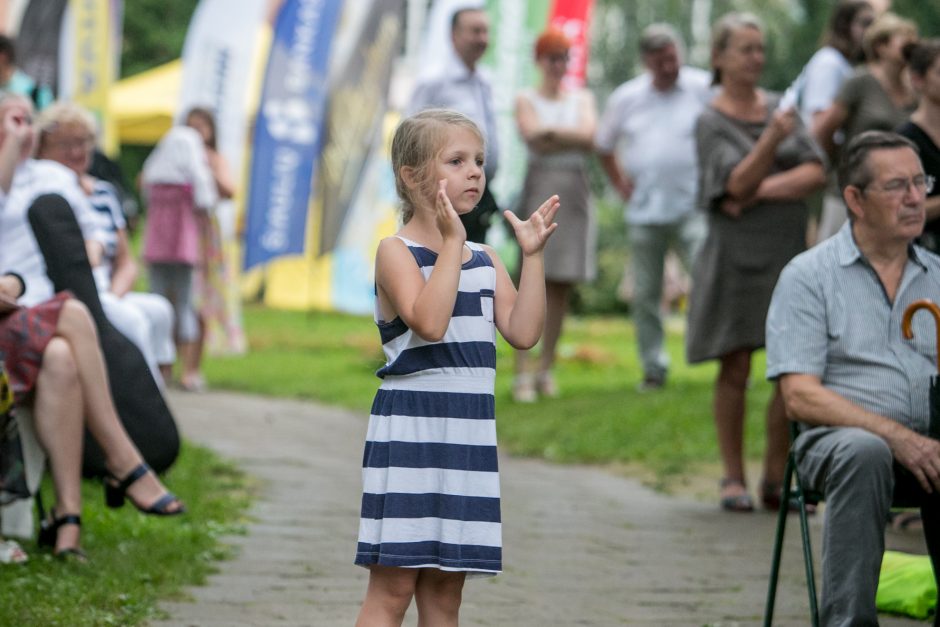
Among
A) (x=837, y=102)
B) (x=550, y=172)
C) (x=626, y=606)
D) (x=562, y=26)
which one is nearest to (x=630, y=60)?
(x=562, y=26)

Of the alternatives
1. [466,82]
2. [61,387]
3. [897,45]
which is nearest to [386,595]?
[61,387]

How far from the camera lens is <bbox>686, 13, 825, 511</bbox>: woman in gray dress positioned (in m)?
7.31

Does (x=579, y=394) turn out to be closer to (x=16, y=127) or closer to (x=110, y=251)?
(x=110, y=251)

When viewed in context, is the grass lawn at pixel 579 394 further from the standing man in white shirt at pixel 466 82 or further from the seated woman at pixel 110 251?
the seated woman at pixel 110 251

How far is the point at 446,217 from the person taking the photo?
372 cm

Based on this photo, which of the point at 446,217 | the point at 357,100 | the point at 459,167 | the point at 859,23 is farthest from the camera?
the point at 357,100

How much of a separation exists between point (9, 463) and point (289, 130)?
11.6 meters

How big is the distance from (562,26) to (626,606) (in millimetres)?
11099

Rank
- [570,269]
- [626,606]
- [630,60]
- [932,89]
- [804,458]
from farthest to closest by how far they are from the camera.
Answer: [630,60]
[570,269]
[932,89]
[626,606]
[804,458]

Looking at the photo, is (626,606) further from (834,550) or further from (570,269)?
(570,269)

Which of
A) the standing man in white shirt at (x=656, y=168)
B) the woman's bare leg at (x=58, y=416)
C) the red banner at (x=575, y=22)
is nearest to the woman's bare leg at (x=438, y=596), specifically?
the woman's bare leg at (x=58, y=416)

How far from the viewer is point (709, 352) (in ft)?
24.1

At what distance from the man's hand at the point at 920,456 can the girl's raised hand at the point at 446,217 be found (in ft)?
4.87

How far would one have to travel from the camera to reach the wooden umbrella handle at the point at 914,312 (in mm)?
4668
